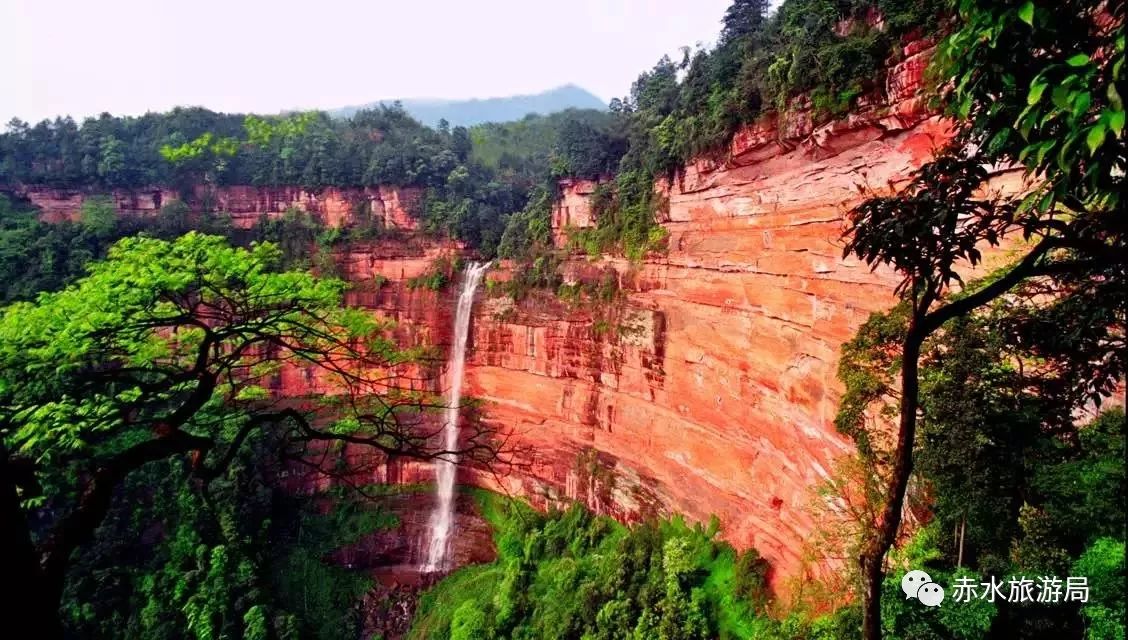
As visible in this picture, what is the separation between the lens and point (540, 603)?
13.2 meters

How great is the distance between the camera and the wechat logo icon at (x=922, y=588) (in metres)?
5.02

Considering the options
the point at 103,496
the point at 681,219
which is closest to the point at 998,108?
the point at 103,496

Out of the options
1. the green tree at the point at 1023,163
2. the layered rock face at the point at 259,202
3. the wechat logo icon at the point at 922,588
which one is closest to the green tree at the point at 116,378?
the green tree at the point at 1023,163

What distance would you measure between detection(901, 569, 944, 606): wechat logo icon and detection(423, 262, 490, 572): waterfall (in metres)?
14.9

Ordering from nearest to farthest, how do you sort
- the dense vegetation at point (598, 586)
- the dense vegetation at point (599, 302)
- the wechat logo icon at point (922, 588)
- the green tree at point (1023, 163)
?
the green tree at point (1023, 163), the dense vegetation at point (599, 302), the wechat logo icon at point (922, 588), the dense vegetation at point (598, 586)

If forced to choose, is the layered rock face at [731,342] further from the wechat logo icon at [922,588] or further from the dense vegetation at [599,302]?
the wechat logo icon at [922,588]

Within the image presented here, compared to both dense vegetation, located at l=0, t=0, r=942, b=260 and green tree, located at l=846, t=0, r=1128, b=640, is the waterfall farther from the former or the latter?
green tree, located at l=846, t=0, r=1128, b=640

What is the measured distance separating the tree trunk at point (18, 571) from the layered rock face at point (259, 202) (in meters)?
20.0

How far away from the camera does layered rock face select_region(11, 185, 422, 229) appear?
2117 centimetres

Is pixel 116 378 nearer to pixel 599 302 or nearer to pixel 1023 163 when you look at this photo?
pixel 1023 163

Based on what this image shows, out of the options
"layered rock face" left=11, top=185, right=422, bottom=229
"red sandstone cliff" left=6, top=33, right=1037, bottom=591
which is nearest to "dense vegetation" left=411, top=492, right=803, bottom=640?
"red sandstone cliff" left=6, top=33, right=1037, bottom=591

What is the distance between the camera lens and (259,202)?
22.4 m

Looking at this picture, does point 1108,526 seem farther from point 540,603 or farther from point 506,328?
point 506,328

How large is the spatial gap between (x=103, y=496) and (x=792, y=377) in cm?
875
